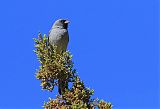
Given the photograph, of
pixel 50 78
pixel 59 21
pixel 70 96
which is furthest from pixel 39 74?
pixel 59 21

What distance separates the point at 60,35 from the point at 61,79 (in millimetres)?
4781

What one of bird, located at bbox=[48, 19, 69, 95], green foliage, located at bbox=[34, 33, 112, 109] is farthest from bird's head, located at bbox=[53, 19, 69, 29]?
green foliage, located at bbox=[34, 33, 112, 109]

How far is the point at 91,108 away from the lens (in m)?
7.03

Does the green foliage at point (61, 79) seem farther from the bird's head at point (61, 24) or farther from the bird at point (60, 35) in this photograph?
the bird's head at point (61, 24)

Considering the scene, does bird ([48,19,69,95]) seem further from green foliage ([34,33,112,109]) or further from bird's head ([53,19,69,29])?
green foliage ([34,33,112,109])

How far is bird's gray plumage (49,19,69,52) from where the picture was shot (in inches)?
468

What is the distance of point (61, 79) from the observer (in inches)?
295

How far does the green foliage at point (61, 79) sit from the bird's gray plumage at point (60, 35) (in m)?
3.63

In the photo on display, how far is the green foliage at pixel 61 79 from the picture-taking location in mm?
7012

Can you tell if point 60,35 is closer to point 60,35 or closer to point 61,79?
point 60,35

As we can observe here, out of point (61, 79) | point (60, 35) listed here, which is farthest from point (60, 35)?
point (61, 79)

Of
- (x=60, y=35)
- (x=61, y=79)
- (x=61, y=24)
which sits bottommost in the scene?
(x=61, y=79)

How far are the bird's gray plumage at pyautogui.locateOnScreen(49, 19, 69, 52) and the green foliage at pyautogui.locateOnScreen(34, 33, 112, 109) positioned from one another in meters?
3.63

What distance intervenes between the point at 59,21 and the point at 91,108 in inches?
240
